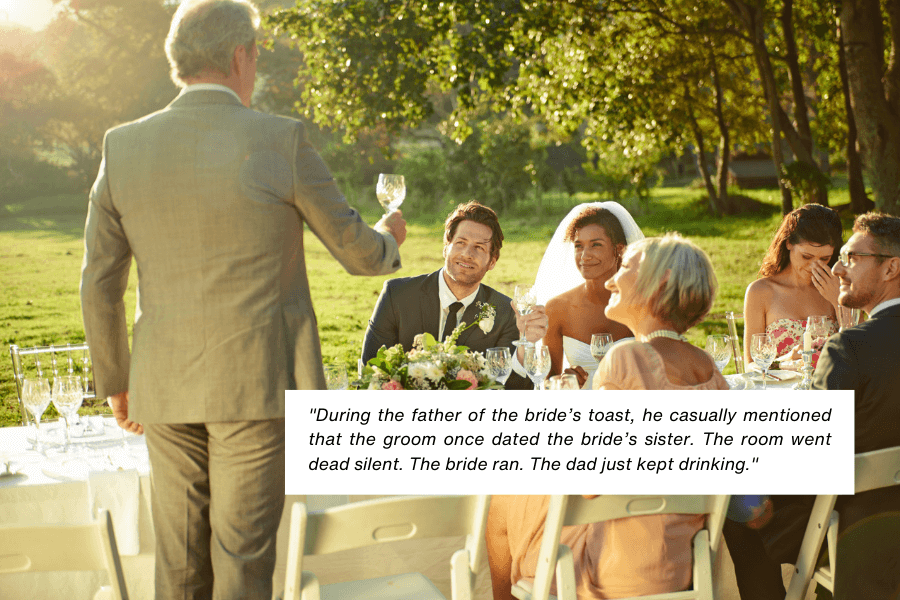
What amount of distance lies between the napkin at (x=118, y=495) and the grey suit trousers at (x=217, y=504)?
34 cm

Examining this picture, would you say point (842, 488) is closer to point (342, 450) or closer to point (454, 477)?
point (454, 477)

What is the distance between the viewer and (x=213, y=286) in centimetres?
210

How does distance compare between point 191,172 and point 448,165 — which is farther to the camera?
point 448,165

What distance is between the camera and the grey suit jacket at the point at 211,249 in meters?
2.08

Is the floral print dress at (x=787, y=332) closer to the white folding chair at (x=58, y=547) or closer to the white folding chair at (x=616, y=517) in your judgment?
the white folding chair at (x=616, y=517)

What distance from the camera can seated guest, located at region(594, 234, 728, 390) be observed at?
244cm

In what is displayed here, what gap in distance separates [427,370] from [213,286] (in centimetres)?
78

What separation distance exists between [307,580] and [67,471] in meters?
1.09

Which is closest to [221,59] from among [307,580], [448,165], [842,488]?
[307,580]

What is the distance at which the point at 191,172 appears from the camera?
2064 millimetres

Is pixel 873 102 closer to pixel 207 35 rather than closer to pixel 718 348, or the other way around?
pixel 718 348

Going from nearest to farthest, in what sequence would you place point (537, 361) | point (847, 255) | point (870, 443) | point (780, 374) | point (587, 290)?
point (870, 443)
point (537, 361)
point (847, 255)
point (780, 374)
point (587, 290)

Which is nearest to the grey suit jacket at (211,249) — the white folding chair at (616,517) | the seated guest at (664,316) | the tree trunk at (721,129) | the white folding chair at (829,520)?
the white folding chair at (616,517)
